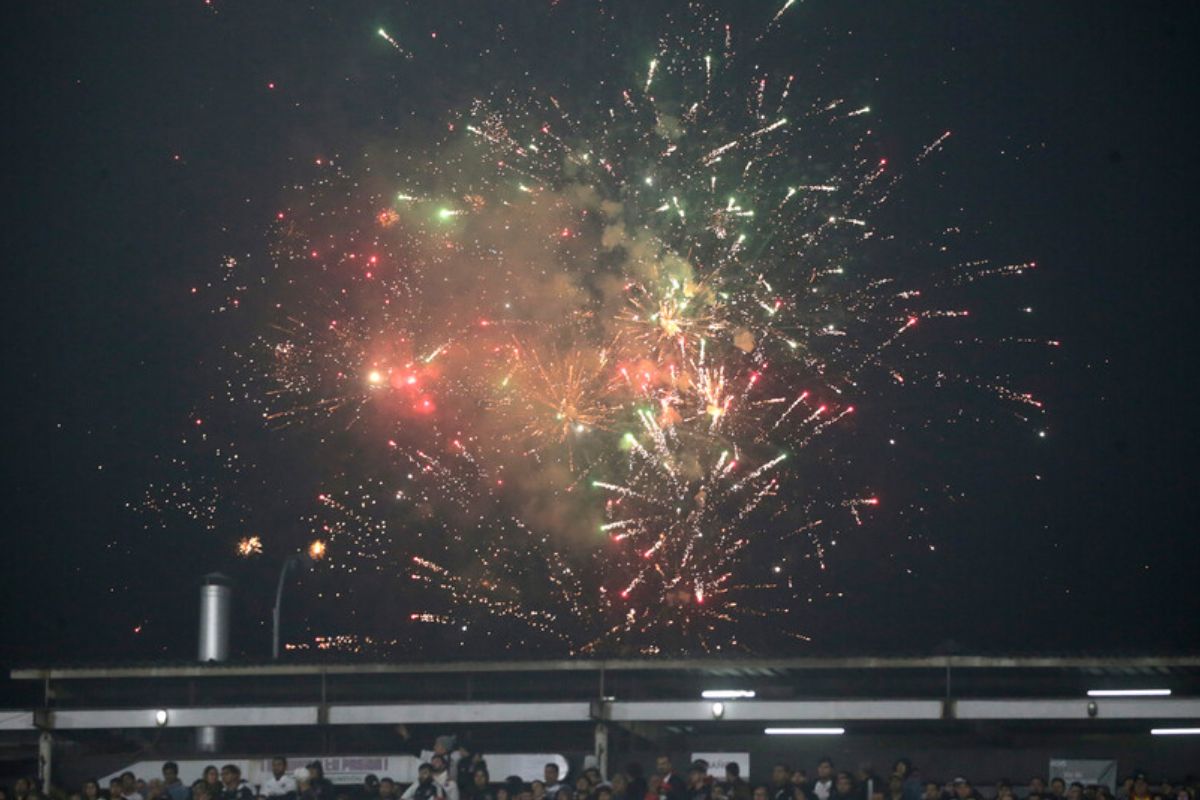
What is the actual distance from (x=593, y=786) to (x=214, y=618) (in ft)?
31.6

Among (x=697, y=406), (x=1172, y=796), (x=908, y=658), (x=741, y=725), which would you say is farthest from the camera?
(x=697, y=406)

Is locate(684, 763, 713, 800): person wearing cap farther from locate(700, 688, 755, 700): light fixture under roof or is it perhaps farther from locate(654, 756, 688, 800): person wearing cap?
locate(700, 688, 755, 700): light fixture under roof

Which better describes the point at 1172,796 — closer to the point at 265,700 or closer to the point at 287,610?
the point at 265,700

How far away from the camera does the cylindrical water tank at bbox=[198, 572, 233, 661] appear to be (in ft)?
88.5

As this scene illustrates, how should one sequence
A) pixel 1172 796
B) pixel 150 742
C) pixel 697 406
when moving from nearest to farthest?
pixel 1172 796 < pixel 150 742 < pixel 697 406

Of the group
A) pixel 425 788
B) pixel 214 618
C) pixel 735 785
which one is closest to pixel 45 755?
pixel 214 618

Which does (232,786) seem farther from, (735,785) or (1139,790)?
(1139,790)

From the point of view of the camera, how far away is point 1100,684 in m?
21.2

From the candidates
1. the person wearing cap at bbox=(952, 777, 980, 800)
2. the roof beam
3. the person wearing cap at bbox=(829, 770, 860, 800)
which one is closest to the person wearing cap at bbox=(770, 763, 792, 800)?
the person wearing cap at bbox=(829, 770, 860, 800)

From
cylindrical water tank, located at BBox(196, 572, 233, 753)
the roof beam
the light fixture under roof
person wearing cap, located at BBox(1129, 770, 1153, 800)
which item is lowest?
person wearing cap, located at BBox(1129, 770, 1153, 800)

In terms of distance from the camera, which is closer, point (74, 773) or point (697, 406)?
point (74, 773)

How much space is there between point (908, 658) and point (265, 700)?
333 inches

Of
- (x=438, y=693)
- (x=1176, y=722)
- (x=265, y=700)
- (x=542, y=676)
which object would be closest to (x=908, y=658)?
(x=1176, y=722)

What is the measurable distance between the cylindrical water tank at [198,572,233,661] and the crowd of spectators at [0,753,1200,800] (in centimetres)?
488
